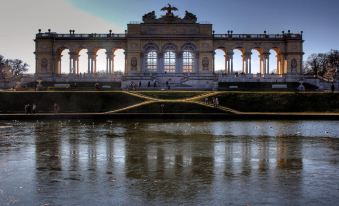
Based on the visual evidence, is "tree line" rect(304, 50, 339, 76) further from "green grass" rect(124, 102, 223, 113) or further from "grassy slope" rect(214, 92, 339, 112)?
"green grass" rect(124, 102, 223, 113)

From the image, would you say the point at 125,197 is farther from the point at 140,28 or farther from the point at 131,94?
the point at 140,28

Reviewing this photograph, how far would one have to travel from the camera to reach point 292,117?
1638 inches

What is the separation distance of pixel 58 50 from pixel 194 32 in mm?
24636

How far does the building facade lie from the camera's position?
86875 mm

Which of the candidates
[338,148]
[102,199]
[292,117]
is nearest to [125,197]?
[102,199]

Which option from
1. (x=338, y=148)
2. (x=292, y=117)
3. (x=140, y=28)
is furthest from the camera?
(x=140, y=28)

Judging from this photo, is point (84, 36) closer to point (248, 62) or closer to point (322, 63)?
point (248, 62)

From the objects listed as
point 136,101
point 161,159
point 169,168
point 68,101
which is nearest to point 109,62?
point 68,101

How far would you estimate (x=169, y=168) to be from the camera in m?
17.1

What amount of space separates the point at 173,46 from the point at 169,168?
234 feet

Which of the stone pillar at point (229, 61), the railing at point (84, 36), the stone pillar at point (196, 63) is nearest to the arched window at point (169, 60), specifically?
the stone pillar at point (196, 63)

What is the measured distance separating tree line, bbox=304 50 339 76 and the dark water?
265 ft

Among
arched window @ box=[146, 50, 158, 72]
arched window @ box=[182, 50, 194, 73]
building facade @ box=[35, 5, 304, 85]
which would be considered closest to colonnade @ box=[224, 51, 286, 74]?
building facade @ box=[35, 5, 304, 85]

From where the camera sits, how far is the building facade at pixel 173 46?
285 feet
